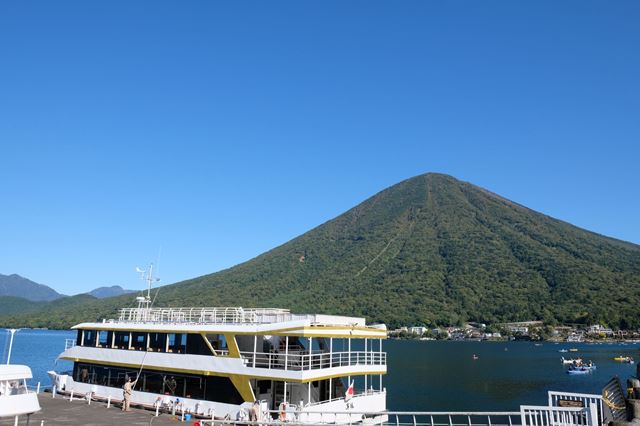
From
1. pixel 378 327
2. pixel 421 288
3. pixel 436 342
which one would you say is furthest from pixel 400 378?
pixel 421 288

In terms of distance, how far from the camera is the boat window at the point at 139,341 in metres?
25.5

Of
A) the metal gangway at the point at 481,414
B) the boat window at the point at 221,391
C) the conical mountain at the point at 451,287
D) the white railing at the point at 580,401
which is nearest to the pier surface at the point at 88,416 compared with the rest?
the boat window at the point at 221,391

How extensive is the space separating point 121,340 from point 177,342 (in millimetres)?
4643

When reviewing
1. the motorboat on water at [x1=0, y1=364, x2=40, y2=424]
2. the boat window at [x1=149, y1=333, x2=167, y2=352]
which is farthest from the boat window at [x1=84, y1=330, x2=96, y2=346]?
the motorboat on water at [x1=0, y1=364, x2=40, y2=424]

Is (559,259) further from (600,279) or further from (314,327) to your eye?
(314,327)

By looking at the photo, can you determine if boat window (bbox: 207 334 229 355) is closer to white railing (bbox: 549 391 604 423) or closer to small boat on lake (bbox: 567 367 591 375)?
white railing (bbox: 549 391 604 423)

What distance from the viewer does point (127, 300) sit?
189000 millimetres

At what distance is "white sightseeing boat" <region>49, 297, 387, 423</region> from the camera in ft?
68.7

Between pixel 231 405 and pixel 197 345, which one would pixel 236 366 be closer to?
pixel 231 405

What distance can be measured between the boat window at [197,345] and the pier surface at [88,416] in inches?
111

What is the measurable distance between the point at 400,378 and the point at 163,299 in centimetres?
13572

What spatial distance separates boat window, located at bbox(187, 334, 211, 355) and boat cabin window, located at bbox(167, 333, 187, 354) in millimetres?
478

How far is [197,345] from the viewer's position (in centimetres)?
2291

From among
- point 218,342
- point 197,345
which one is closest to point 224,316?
point 218,342
